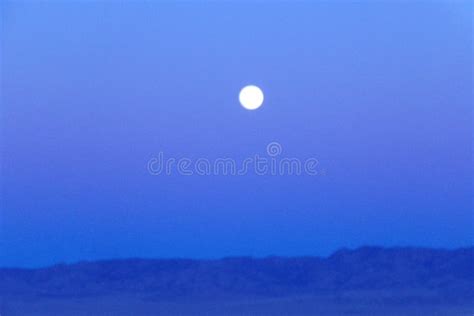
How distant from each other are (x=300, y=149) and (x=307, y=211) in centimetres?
38

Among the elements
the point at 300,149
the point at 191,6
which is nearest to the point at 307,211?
the point at 300,149

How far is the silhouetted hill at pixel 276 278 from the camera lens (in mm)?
4055

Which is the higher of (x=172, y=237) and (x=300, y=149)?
(x=300, y=149)

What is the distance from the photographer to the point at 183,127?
4.06 meters

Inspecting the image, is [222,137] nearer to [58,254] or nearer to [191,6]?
[191,6]

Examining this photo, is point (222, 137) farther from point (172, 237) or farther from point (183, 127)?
point (172, 237)

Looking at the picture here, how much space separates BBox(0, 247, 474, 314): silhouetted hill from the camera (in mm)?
4055

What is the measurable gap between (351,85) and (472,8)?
87cm

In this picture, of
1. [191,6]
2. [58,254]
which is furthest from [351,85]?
[58,254]

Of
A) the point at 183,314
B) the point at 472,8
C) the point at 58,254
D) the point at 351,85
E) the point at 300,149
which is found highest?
the point at 472,8

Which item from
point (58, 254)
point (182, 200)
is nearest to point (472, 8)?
point (182, 200)

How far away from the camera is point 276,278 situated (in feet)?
13.3

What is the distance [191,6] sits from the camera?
4.05m

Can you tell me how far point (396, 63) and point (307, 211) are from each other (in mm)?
1043
